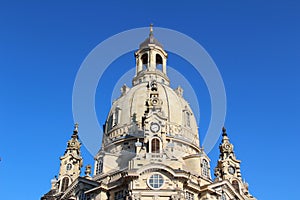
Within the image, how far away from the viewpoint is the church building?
43.7 meters

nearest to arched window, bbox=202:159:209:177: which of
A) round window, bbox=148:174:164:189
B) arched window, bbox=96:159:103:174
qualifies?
round window, bbox=148:174:164:189

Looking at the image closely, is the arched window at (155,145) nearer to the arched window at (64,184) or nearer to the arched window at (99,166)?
the arched window at (99,166)

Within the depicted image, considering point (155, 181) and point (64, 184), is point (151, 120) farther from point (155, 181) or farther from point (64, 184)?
point (64, 184)

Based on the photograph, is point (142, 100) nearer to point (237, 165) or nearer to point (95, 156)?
point (95, 156)

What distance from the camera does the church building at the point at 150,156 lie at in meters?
43.7

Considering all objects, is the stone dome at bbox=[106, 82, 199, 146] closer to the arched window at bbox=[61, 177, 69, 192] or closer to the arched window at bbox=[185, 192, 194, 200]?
the arched window at bbox=[61, 177, 69, 192]

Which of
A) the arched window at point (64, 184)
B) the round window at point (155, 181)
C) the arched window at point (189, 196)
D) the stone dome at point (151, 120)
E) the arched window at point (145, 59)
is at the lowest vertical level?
the arched window at point (189, 196)

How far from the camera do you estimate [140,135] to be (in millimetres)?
56938

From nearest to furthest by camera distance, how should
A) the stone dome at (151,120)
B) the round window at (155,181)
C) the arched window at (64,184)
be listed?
the round window at (155,181) → the stone dome at (151,120) → the arched window at (64,184)

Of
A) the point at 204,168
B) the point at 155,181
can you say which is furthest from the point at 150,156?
the point at 204,168

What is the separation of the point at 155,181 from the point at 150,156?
4.34 metres

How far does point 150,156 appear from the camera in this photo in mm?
46938

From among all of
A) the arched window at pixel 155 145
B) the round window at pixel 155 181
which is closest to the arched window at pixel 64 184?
the arched window at pixel 155 145

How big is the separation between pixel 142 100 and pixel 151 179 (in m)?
22.5
